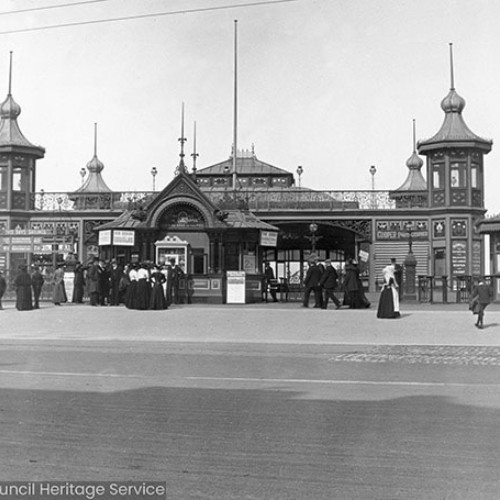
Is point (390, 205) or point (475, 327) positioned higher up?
point (390, 205)

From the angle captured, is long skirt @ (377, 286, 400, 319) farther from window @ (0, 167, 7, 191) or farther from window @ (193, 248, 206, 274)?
window @ (0, 167, 7, 191)

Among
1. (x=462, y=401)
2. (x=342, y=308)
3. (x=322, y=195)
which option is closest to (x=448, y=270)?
(x=322, y=195)

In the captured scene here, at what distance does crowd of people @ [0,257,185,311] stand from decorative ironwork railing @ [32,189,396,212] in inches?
539

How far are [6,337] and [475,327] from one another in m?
10.6

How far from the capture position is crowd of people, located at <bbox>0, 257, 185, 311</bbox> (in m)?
22.8

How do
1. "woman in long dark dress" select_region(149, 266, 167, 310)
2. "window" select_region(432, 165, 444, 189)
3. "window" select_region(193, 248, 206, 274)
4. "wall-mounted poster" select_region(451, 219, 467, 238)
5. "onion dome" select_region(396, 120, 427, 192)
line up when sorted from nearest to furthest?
1. "woman in long dark dress" select_region(149, 266, 167, 310)
2. "window" select_region(193, 248, 206, 274)
3. "wall-mounted poster" select_region(451, 219, 467, 238)
4. "window" select_region(432, 165, 444, 189)
5. "onion dome" select_region(396, 120, 427, 192)

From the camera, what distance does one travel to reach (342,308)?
2352cm

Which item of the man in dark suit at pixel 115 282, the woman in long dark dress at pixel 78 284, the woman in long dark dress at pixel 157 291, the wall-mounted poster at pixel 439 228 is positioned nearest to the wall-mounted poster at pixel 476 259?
the wall-mounted poster at pixel 439 228

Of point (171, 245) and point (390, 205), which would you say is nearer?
point (171, 245)

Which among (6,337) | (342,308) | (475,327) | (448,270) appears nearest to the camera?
(6,337)

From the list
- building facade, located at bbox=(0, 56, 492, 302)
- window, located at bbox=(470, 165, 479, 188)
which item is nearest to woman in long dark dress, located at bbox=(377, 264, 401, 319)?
building facade, located at bbox=(0, 56, 492, 302)

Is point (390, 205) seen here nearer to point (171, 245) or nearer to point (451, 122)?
point (451, 122)

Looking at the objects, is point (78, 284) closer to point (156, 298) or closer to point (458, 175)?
point (156, 298)

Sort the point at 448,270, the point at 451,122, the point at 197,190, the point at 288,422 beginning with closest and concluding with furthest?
the point at 288,422 < the point at 197,190 < the point at 448,270 < the point at 451,122
